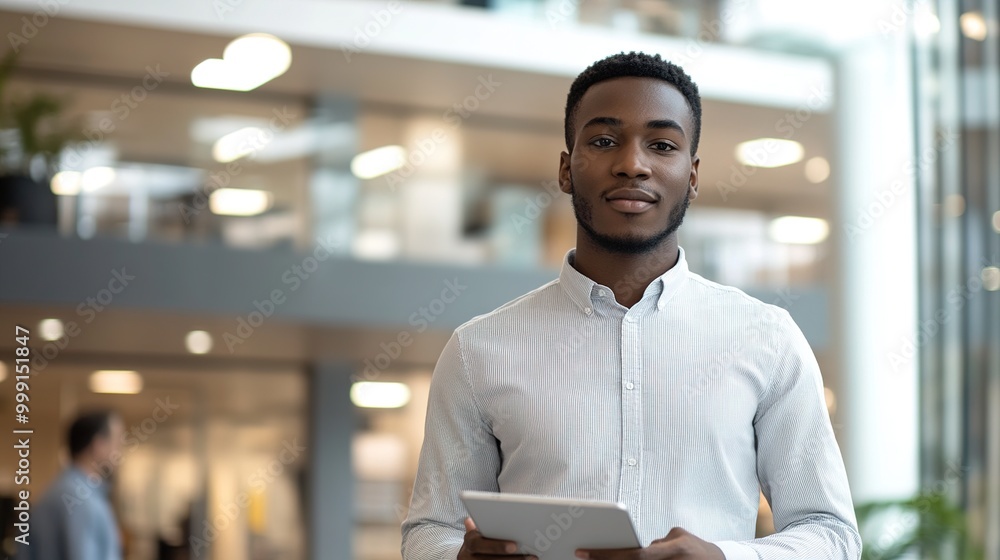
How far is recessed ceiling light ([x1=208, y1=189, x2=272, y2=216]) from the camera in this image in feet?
30.5

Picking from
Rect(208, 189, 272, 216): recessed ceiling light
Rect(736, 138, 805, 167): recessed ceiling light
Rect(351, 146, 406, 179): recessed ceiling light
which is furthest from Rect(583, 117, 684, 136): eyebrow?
Rect(736, 138, 805, 167): recessed ceiling light

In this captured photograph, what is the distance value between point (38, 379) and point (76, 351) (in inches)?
14.9

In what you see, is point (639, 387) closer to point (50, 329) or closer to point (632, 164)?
point (632, 164)

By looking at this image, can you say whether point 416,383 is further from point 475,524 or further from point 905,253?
point 475,524

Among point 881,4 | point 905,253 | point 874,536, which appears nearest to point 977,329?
point 874,536

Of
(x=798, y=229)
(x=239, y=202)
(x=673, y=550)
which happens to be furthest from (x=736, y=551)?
(x=798, y=229)

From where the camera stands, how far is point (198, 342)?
9.67 m

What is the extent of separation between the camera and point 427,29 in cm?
905

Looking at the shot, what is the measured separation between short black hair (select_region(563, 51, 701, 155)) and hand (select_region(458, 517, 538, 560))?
66 centimetres

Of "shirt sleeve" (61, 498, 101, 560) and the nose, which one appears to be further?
"shirt sleeve" (61, 498, 101, 560)

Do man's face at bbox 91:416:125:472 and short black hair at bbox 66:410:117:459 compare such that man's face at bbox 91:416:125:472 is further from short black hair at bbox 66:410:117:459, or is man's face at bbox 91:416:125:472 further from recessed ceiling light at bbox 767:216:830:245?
recessed ceiling light at bbox 767:216:830:245

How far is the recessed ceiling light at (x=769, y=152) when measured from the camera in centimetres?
1134

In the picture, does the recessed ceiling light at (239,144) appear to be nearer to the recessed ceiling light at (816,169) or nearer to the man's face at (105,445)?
the man's face at (105,445)

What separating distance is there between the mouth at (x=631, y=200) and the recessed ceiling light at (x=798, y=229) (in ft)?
36.9
